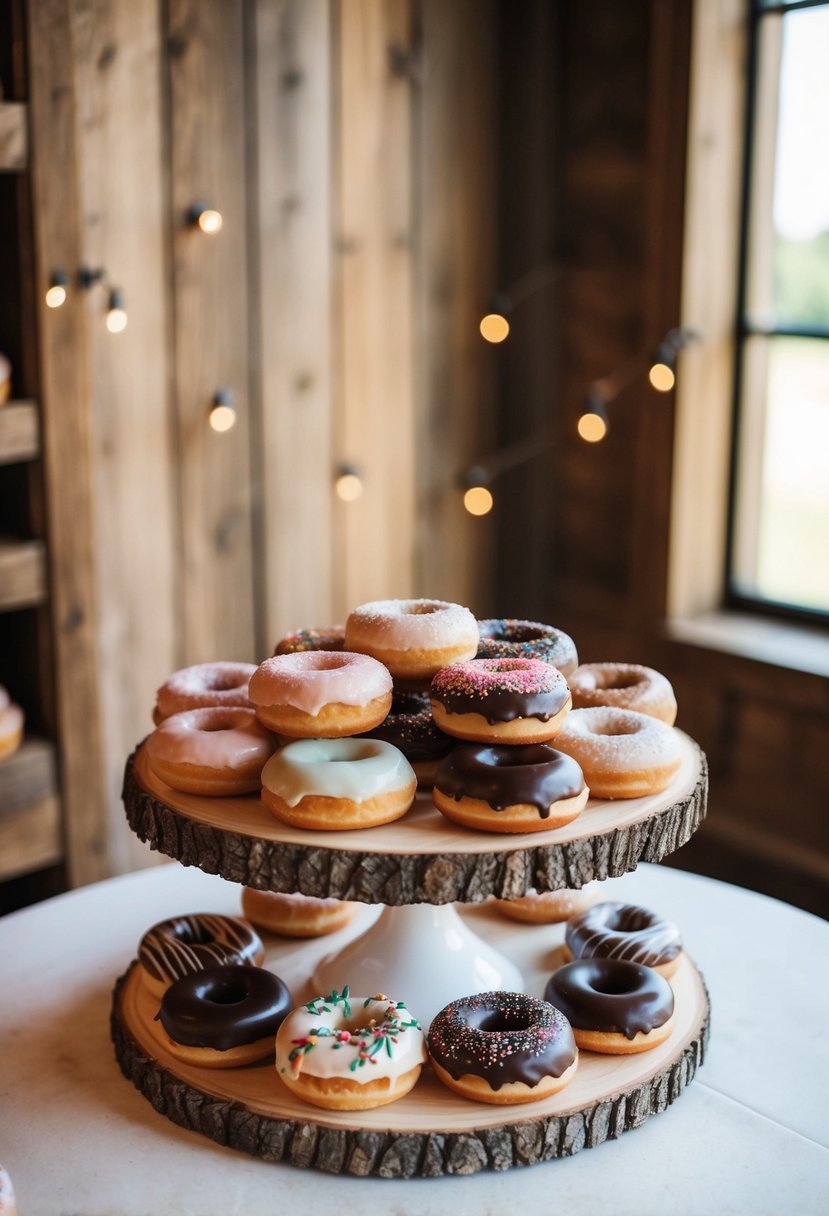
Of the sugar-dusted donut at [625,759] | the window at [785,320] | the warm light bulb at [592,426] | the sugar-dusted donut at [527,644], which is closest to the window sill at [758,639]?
the window at [785,320]

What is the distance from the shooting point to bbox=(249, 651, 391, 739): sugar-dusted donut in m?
1.41

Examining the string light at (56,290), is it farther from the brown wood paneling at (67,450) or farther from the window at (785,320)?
the window at (785,320)

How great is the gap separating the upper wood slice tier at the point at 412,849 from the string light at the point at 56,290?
48.9 inches

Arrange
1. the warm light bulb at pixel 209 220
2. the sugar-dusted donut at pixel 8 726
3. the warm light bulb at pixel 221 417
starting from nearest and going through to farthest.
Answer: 1. the sugar-dusted donut at pixel 8 726
2. the warm light bulb at pixel 209 220
3. the warm light bulb at pixel 221 417

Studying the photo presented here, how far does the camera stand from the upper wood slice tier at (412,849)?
51.6 inches

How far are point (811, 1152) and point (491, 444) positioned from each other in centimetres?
220

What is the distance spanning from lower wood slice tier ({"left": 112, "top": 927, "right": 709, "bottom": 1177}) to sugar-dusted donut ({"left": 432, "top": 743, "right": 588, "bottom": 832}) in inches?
12.0


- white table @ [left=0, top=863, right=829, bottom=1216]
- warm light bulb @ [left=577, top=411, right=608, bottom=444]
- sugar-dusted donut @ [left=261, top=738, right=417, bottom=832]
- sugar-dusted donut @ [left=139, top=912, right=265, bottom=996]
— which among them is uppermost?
warm light bulb @ [left=577, top=411, right=608, bottom=444]

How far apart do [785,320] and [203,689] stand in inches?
68.8

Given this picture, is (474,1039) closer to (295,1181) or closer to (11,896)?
(295,1181)

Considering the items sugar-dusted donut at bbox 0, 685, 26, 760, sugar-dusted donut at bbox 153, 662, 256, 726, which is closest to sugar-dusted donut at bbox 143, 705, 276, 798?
sugar-dusted donut at bbox 153, 662, 256, 726

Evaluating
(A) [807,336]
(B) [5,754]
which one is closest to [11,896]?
(B) [5,754]

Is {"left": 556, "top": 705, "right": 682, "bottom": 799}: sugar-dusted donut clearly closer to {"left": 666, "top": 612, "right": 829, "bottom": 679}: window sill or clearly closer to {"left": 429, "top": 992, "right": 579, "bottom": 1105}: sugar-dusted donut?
{"left": 429, "top": 992, "right": 579, "bottom": 1105}: sugar-dusted donut

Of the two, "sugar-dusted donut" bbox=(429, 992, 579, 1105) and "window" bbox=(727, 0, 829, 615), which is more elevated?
"window" bbox=(727, 0, 829, 615)
